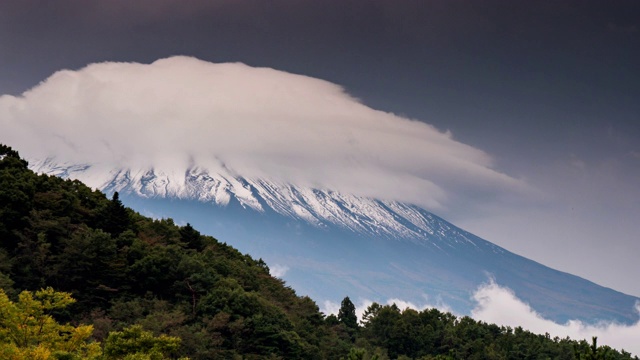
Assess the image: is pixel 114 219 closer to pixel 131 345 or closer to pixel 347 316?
pixel 131 345

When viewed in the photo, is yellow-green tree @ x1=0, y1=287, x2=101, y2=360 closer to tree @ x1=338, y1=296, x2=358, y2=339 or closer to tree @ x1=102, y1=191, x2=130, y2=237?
tree @ x1=102, y1=191, x2=130, y2=237

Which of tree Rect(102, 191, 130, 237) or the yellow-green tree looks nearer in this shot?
the yellow-green tree

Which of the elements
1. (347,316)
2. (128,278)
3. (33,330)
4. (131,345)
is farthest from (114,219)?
(347,316)

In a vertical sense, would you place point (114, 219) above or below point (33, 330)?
above

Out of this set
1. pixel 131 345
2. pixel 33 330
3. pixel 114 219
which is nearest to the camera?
pixel 33 330

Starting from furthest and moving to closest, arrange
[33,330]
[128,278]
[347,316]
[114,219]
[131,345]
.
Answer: [347,316] → [114,219] → [128,278] → [131,345] → [33,330]

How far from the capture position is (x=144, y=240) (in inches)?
2383

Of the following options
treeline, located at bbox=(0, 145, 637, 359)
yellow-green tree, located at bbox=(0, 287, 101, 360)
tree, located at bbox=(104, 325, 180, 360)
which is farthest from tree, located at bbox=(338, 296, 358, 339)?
yellow-green tree, located at bbox=(0, 287, 101, 360)

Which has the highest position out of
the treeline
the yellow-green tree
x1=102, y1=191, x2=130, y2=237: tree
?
x1=102, y1=191, x2=130, y2=237: tree

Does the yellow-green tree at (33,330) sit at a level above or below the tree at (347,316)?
below

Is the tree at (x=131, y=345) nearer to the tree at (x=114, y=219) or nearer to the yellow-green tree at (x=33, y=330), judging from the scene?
the yellow-green tree at (x=33, y=330)

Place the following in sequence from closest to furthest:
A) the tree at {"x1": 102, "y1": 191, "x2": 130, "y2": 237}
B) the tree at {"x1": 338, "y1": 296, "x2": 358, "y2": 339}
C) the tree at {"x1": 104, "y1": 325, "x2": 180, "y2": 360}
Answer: the tree at {"x1": 104, "y1": 325, "x2": 180, "y2": 360} < the tree at {"x1": 102, "y1": 191, "x2": 130, "y2": 237} < the tree at {"x1": 338, "y1": 296, "x2": 358, "y2": 339}

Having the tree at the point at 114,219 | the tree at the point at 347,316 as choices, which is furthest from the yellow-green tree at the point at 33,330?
the tree at the point at 347,316

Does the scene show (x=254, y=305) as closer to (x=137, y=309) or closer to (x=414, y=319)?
(x=137, y=309)
